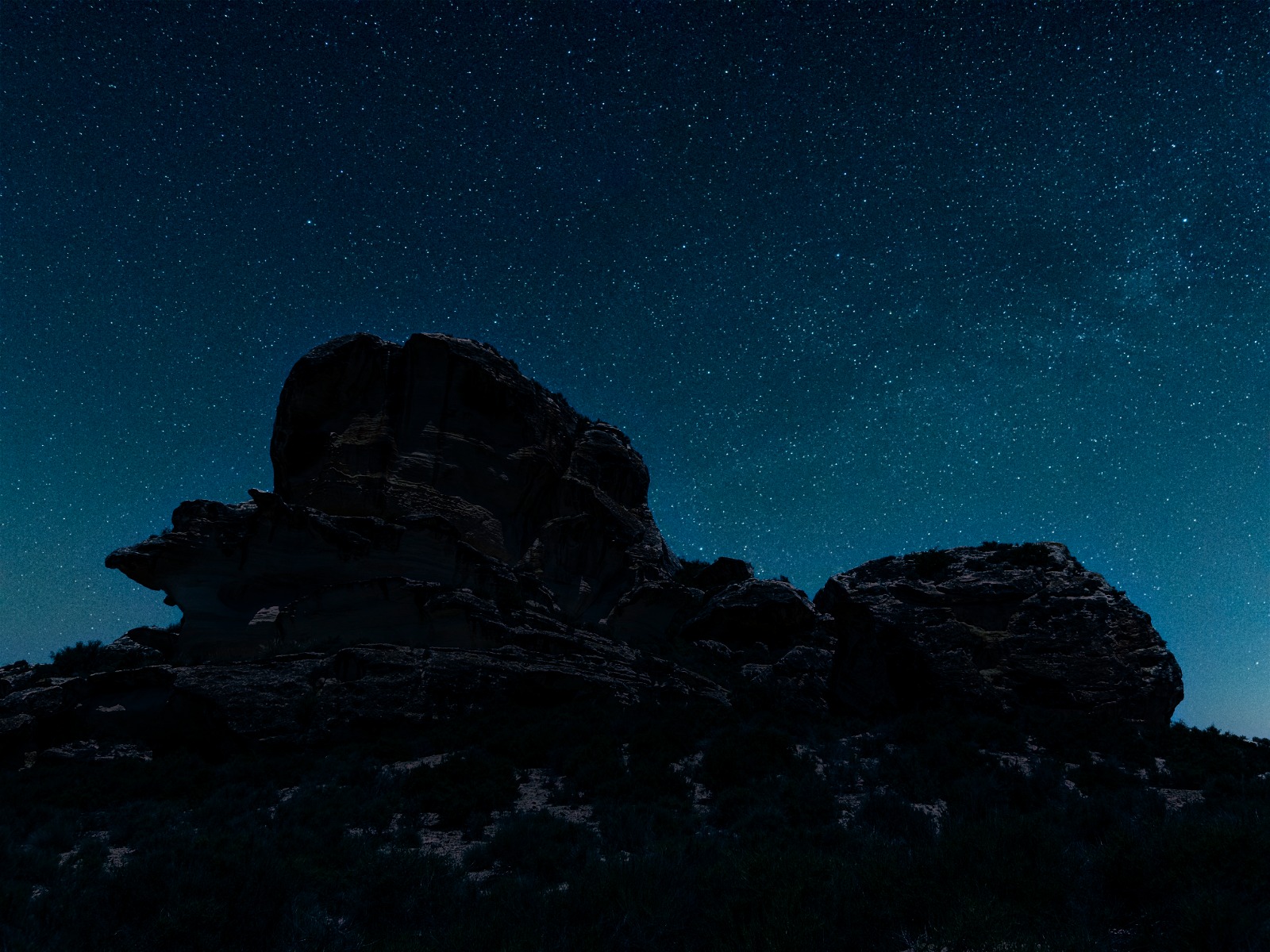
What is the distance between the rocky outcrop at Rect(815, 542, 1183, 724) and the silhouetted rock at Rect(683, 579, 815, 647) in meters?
13.1

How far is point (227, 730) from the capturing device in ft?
64.5

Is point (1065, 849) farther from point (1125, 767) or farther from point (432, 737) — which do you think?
point (432, 737)

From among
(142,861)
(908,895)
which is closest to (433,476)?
(142,861)

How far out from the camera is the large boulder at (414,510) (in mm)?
26141

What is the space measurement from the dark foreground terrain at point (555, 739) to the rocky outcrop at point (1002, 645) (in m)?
0.13

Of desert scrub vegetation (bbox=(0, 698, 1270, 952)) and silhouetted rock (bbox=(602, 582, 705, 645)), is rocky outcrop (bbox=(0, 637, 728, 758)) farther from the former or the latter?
silhouetted rock (bbox=(602, 582, 705, 645))

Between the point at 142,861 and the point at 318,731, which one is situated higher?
the point at 318,731

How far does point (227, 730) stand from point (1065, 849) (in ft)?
73.5

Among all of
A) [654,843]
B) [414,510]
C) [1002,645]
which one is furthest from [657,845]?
[414,510]

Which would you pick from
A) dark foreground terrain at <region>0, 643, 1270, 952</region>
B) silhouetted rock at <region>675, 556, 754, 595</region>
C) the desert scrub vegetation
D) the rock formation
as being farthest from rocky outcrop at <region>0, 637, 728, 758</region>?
silhouetted rock at <region>675, 556, 754, 595</region>

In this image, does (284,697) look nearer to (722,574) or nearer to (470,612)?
(470,612)

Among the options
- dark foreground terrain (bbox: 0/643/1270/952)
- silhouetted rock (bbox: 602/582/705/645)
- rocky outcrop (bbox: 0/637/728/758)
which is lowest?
dark foreground terrain (bbox: 0/643/1270/952)

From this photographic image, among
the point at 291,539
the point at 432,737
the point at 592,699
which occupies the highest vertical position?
the point at 291,539

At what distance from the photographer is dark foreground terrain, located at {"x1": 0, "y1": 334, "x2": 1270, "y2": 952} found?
23.3 ft
